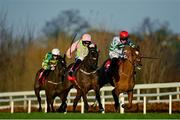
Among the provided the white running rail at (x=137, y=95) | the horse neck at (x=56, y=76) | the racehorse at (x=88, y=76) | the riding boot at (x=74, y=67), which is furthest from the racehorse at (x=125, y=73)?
the horse neck at (x=56, y=76)

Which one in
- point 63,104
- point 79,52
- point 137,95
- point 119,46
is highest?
point 119,46

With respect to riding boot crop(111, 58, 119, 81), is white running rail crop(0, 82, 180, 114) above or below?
A: below

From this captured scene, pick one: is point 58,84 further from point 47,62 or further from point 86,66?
point 86,66

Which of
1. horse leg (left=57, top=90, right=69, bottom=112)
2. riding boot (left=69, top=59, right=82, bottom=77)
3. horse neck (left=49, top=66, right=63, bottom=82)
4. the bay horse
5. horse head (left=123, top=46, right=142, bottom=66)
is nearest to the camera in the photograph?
horse head (left=123, top=46, right=142, bottom=66)

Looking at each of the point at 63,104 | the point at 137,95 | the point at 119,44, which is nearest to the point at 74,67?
the point at 63,104

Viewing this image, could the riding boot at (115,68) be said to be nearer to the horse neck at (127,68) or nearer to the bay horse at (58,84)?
the horse neck at (127,68)

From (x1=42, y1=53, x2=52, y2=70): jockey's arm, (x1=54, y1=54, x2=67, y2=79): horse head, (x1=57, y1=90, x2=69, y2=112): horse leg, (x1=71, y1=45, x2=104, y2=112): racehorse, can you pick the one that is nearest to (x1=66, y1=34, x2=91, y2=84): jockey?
(x1=71, y1=45, x2=104, y2=112): racehorse

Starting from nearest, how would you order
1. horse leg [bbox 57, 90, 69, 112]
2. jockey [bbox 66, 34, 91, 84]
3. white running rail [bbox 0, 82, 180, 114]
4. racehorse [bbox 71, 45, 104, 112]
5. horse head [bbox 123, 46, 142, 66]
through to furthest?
horse head [bbox 123, 46, 142, 66] < racehorse [bbox 71, 45, 104, 112] < jockey [bbox 66, 34, 91, 84] < horse leg [bbox 57, 90, 69, 112] < white running rail [bbox 0, 82, 180, 114]

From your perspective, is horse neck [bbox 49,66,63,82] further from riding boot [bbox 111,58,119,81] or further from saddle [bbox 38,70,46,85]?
riding boot [bbox 111,58,119,81]

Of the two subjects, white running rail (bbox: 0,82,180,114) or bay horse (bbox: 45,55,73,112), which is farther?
white running rail (bbox: 0,82,180,114)

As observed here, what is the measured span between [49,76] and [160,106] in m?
4.89

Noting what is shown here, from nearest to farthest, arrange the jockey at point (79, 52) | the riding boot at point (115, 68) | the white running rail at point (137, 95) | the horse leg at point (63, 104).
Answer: the riding boot at point (115, 68), the jockey at point (79, 52), the horse leg at point (63, 104), the white running rail at point (137, 95)

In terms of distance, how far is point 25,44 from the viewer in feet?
153

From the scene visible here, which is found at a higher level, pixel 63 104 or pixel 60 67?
pixel 60 67
